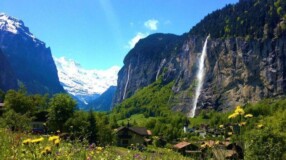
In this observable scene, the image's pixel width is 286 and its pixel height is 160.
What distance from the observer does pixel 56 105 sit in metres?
74.2

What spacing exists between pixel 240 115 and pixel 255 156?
2987 cm

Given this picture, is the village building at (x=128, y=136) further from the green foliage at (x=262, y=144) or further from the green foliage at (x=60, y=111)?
the green foliage at (x=262, y=144)

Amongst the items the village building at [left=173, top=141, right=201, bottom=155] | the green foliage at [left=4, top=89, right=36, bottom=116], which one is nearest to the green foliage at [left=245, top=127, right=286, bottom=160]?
the village building at [left=173, top=141, right=201, bottom=155]

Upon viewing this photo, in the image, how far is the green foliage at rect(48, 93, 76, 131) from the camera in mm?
71938

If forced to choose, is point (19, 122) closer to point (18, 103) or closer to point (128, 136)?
point (18, 103)

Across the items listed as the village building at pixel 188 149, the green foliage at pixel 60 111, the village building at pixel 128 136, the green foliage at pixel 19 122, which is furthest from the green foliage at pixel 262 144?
the village building at pixel 128 136

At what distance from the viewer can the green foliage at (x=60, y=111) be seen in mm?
71938

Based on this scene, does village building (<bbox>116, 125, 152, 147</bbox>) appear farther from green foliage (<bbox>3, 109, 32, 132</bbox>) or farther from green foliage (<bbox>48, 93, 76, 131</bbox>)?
green foliage (<bbox>3, 109, 32, 132</bbox>)

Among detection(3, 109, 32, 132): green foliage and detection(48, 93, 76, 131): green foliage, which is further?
detection(48, 93, 76, 131): green foliage

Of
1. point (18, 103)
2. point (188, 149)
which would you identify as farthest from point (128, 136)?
point (188, 149)

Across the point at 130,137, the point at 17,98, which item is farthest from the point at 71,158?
the point at 130,137

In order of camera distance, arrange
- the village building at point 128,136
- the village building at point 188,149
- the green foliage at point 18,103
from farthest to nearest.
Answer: the village building at point 128,136, the green foliage at point 18,103, the village building at point 188,149

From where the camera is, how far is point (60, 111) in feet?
242

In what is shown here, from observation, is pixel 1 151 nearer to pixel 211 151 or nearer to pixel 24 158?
pixel 24 158
